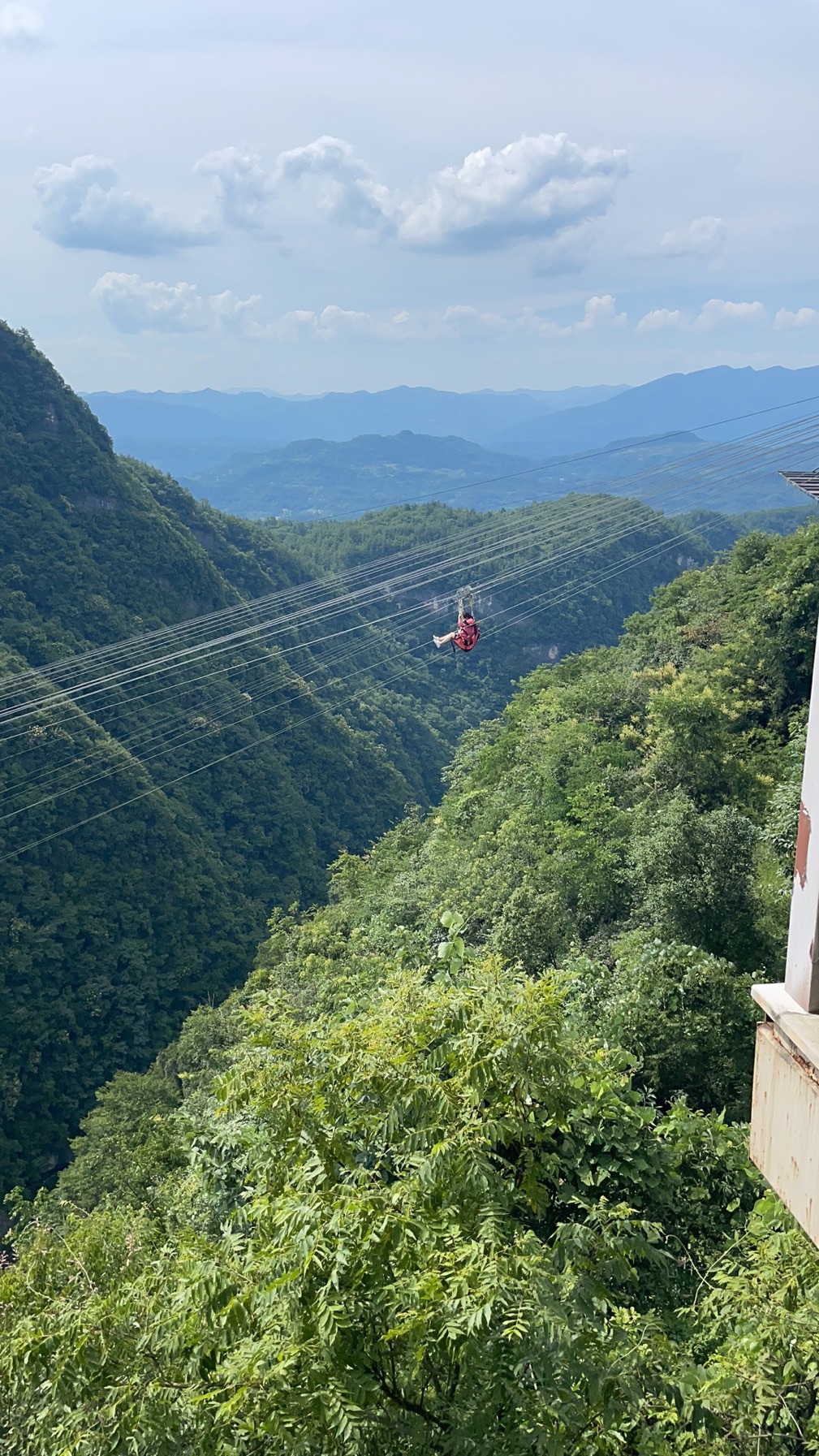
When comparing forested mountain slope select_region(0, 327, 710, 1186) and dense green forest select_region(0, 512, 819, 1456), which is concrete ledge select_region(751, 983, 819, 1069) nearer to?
dense green forest select_region(0, 512, 819, 1456)

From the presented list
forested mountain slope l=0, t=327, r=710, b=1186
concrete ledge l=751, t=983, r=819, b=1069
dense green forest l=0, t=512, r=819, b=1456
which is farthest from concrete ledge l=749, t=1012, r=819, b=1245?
forested mountain slope l=0, t=327, r=710, b=1186

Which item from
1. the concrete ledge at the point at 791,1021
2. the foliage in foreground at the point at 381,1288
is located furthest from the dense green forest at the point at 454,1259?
the concrete ledge at the point at 791,1021

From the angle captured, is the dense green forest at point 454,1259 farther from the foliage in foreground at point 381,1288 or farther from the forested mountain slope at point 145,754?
the forested mountain slope at point 145,754

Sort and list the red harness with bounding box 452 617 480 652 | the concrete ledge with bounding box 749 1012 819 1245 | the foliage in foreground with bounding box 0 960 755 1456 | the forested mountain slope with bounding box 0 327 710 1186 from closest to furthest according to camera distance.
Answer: the concrete ledge with bounding box 749 1012 819 1245
the foliage in foreground with bounding box 0 960 755 1456
the red harness with bounding box 452 617 480 652
the forested mountain slope with bounding box 0 327 710 1186

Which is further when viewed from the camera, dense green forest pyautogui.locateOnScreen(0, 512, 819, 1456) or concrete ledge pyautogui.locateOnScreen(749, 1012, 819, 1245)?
dense green forest pyautogui.locateOnScreen(0, 512, 819, 1456)

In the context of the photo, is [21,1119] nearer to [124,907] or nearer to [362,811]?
[124,907]

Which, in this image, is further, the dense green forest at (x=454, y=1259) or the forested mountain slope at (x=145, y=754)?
the forested mountain slope at (x=145, y=754)

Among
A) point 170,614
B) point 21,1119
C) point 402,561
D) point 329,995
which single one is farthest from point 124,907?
point 402,561

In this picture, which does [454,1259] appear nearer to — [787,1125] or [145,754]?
[787,1125]

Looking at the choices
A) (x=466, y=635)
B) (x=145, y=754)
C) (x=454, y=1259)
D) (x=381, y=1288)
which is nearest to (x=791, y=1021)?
(x=454, y=1259)
